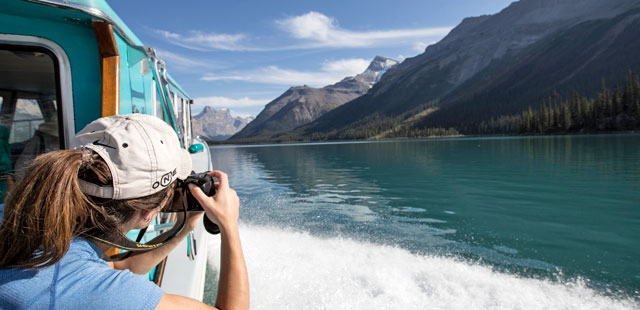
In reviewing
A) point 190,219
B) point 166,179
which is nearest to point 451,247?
point 190,219

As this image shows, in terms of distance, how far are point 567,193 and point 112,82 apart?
13659 mm

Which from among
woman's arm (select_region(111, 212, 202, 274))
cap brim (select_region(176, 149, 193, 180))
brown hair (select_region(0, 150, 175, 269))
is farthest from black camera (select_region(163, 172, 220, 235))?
brown hair (select_region(0, 150, 175, 269))

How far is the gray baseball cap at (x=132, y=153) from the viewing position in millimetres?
1277

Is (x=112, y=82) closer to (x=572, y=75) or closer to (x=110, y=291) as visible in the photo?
(x=110, y=291)

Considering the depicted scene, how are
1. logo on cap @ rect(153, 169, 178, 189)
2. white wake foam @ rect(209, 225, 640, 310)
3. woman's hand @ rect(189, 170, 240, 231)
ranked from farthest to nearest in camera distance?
white wake foam @ rect(209, 225, 640, 310) < woman's hand @ rect(189, 170, 240, 231) < logo on cap @ rect(153, 169, 178, 189)

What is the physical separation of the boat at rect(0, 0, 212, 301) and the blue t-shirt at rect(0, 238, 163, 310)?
1.89 meters

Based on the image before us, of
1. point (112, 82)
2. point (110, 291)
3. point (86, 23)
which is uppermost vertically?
point (86, 23)

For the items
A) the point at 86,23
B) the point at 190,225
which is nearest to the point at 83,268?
the point at 190,225

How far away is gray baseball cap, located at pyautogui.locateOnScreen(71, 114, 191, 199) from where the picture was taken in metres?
1.28

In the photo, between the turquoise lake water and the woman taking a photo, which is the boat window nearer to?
the woman taking a photo

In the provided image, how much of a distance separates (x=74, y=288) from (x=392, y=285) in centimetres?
425

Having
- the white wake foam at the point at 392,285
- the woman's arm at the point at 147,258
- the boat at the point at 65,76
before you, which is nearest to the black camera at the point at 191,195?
the woman's arm at the point at 147,258

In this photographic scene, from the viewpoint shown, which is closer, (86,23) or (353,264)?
(86,23)

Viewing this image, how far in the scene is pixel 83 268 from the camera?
3.79 ft
